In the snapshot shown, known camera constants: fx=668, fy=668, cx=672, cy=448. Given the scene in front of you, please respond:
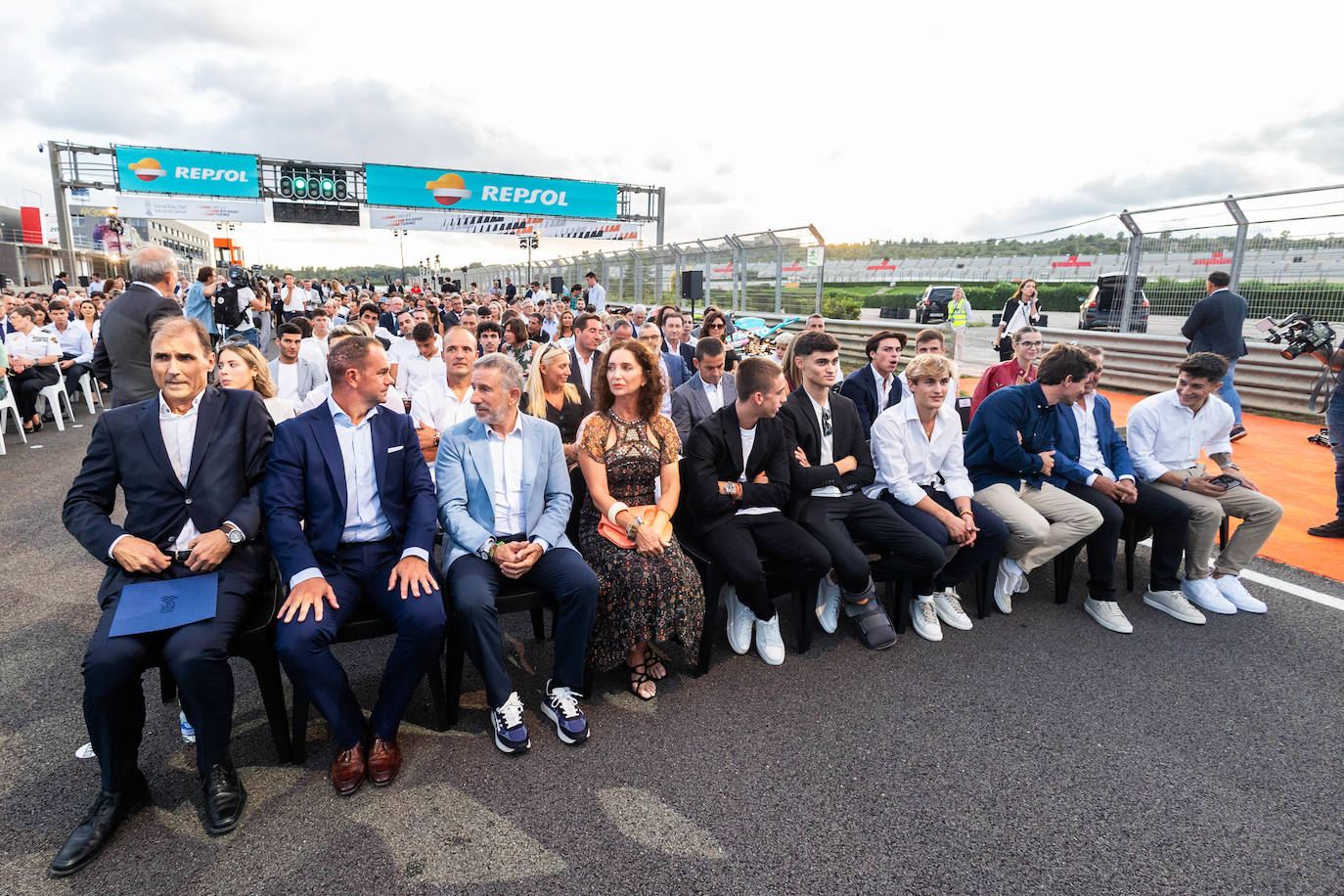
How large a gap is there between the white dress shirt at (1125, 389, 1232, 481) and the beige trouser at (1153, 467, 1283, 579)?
27 centimetres

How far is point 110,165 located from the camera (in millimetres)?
18828

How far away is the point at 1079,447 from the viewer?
4215 millimetres

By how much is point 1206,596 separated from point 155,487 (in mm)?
5427

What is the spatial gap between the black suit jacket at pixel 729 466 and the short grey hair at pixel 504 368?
3.19 ft

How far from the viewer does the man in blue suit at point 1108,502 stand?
387 centimetres

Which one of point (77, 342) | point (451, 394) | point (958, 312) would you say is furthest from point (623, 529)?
point (958, 312)

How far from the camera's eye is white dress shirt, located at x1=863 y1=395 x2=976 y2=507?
3.96 m

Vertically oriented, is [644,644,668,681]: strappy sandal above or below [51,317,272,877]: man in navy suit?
below

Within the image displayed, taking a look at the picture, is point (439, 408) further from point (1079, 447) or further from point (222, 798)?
point (1079, 447)

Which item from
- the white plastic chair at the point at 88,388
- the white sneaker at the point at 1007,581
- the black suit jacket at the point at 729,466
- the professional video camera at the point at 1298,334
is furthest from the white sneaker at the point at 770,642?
the white plastic chair at the point at 88,388

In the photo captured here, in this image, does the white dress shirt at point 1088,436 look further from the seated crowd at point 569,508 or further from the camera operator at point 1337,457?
the camera operator at point 1337,457

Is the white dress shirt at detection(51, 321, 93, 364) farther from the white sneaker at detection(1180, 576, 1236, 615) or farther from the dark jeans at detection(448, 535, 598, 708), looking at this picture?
the white sneaker at detection(1180, 576, 1236, 615)

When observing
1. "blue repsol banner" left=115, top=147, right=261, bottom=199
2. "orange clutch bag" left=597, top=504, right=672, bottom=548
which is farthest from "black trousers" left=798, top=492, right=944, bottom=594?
"blue repsol banner" left=115, top=147, right=261, bottom=199

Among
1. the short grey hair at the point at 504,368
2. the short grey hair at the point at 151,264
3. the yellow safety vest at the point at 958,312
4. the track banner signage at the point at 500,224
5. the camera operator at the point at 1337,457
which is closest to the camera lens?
the short grey hair at the point at 504,368
